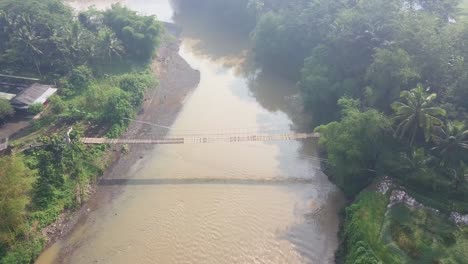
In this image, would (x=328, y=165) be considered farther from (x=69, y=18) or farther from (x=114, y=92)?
(x=69, y=18)

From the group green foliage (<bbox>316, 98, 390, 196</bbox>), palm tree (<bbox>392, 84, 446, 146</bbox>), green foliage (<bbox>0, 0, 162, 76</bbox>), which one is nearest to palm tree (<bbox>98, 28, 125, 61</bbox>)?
green foliage (<bbox>0, 0, 162, 76</bbox>)

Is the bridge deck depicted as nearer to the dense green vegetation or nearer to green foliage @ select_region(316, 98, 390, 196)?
the dense green vegetation

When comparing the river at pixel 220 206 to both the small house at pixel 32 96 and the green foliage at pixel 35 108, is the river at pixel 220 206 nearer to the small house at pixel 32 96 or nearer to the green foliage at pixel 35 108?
the green foliage at pixel 35 108

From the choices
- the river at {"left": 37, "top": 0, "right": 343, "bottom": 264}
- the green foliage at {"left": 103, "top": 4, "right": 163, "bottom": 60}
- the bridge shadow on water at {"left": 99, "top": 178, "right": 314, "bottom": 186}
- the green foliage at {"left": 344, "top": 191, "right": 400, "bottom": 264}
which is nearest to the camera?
the green foliage at {"left": 344, "top": 191, "right": 400, "bottom": 264}

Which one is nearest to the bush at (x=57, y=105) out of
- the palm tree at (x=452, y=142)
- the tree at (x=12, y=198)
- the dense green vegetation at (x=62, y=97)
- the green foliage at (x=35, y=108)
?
the dense green vegetation at (x=62, y=97)

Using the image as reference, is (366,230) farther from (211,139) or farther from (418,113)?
(211,139)

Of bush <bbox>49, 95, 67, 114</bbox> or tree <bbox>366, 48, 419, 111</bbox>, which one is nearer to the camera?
tree <bbox>366, 48, 419, 111</bbox>
